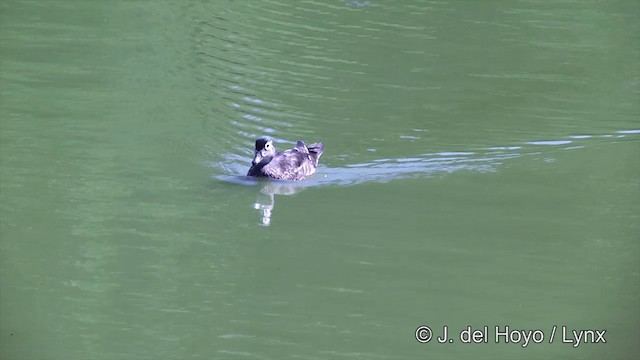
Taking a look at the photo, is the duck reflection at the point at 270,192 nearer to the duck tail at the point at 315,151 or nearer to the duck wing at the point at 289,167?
the duck wing at the point at 289,167

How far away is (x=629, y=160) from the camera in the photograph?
46.7 ft

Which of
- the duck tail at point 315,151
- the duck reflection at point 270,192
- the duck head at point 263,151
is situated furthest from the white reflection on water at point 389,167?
the duck head at point 263,151

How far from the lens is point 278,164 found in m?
13.7

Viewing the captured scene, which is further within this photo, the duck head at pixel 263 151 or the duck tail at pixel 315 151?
the duck tail at pixel 315 151

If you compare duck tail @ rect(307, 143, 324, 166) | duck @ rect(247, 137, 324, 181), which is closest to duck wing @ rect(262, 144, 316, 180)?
duck @ rect(247, 137, 324, 181)

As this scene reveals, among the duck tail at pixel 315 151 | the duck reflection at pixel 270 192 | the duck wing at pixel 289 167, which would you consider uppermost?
the duck tail at pixel 315 151

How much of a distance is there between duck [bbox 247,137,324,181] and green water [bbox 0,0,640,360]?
152 mm

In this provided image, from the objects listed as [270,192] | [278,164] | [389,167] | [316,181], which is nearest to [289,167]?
[278,164]

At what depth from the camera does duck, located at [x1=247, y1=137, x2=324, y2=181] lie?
44.8 ft

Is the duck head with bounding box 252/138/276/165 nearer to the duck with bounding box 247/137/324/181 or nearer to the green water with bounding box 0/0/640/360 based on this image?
the duck with bounding box 247/137/324/181

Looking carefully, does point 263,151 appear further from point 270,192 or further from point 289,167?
point 270,192

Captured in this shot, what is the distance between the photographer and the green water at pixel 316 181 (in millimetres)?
10180

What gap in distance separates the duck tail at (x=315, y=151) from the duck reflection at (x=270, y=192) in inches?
24.3

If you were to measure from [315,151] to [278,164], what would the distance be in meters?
0.77
